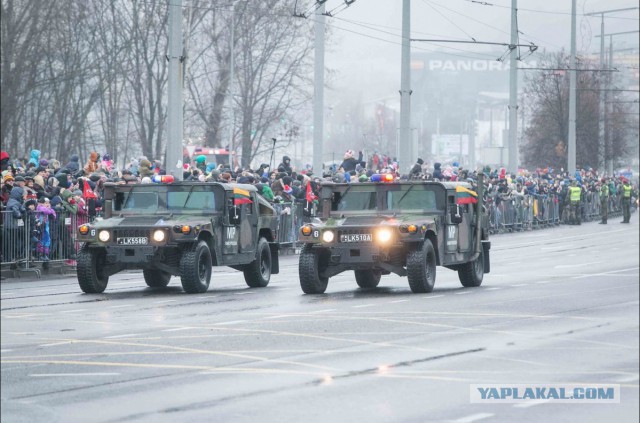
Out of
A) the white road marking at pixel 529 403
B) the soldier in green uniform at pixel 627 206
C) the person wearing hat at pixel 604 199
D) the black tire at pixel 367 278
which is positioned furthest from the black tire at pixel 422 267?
the person wearing hat at pixel 604 199

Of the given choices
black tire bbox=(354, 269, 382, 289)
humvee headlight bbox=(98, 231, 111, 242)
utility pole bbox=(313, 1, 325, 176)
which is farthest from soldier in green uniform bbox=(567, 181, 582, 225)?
humvee headlight bbox=(98, 231, 111, 242)

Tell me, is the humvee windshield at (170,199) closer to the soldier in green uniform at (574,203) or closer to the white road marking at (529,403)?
the white road marking at (529,403)

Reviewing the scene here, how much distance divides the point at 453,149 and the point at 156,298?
132m

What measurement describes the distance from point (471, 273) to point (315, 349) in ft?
30.9

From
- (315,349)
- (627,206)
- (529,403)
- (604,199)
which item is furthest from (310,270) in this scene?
(604,199)

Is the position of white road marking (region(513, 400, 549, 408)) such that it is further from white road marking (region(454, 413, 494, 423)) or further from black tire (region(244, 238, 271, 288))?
black tire (region(244, 238, 271, 288))

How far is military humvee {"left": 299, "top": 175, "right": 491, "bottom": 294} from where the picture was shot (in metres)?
18.8

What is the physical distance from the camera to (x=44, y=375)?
995cm

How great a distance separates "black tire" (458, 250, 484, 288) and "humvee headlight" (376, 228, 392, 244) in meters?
2.67

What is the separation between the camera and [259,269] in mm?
21453

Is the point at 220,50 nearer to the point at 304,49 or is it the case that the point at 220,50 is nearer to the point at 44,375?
the point at 304,49

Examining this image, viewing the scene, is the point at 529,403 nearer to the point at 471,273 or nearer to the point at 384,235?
the point at 384,235

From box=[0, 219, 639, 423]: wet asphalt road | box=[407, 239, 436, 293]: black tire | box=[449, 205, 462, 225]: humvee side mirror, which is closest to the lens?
box=[0, 219, 639, 423]: wet asphalt road

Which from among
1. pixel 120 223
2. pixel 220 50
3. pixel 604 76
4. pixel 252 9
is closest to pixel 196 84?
pixel 220 50
